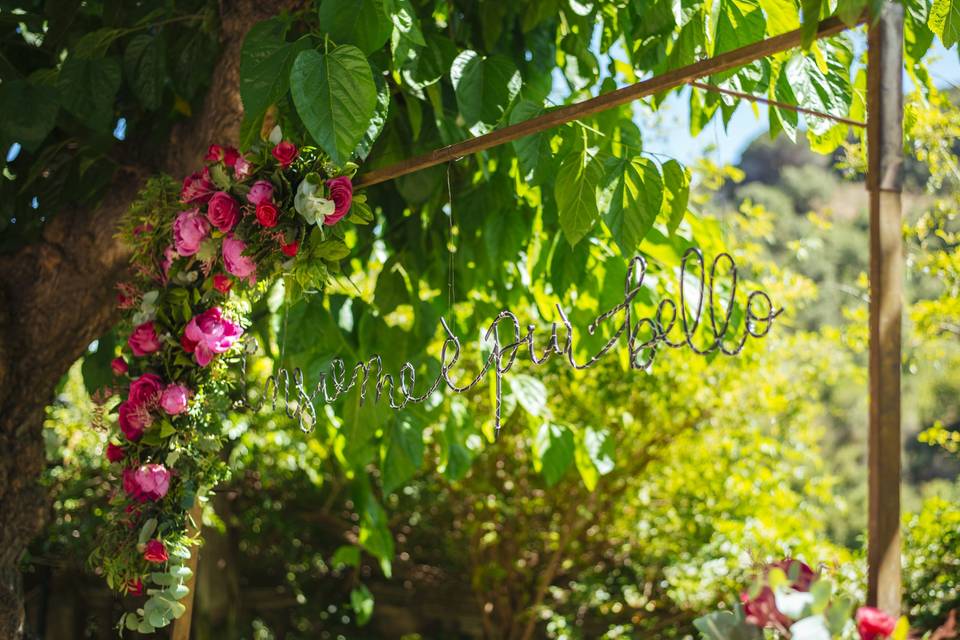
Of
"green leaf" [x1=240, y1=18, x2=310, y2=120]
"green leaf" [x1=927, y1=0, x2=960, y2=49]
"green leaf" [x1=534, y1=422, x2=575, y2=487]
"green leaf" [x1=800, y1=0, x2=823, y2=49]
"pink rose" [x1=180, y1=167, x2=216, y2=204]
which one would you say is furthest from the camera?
"green leaf" [x1=534, y1=422, x2=575, y2=487]

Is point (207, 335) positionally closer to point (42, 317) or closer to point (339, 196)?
point (339, 196)

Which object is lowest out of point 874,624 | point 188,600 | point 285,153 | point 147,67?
point 874,624

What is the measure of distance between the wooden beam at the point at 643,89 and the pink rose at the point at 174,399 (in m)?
0.57

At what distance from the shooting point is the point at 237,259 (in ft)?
5.17

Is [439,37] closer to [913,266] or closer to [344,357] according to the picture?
[344,357]

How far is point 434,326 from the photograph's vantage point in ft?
7.43

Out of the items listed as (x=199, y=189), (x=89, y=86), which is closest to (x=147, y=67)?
(x=89, y=86)

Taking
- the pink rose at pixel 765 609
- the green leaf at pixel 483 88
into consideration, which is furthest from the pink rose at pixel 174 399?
the pink rose at pixel 765 609

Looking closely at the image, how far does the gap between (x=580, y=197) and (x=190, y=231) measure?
0.68 m

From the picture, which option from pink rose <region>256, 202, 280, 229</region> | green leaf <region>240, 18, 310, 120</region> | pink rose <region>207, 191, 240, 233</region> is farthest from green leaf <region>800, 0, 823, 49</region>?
pink rose <region>207, 191, 240, 233</region>

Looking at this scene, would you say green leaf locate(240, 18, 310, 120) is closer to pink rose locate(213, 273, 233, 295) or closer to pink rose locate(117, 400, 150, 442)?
pink rose locate(213, 273, 233, 295)

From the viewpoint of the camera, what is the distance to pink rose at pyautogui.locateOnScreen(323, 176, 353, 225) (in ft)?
4.97

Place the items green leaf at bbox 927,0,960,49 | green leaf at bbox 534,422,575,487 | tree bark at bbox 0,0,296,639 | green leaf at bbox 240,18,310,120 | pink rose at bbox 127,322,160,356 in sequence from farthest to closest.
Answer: green leaf at bbox 534,422,575,487 < tree bark at bbox 0,0,296,639 < pink rose at bbox 127,322,160,356 < green leaf at bbox 240,18,310,120 < green leaf at bbox 927,0,960,49

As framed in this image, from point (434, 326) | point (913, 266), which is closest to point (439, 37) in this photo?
point (434, 326)
